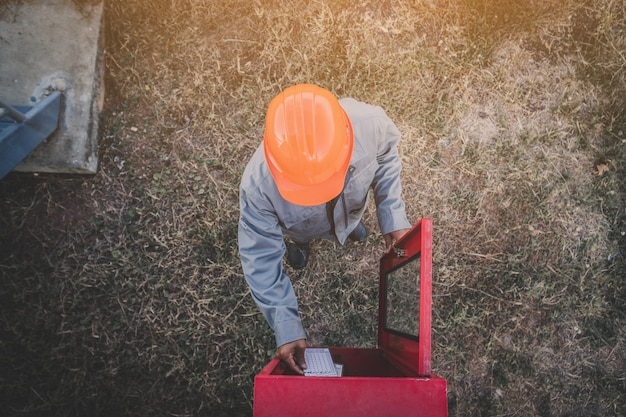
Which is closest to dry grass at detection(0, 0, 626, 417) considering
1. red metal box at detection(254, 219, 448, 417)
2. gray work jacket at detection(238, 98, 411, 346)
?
gray work jacket at detection(238, 98, 411, 346)

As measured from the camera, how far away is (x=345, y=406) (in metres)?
1.95

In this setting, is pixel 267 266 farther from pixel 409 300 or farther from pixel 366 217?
pixel 366 217

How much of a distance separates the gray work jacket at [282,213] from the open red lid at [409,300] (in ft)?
1.48

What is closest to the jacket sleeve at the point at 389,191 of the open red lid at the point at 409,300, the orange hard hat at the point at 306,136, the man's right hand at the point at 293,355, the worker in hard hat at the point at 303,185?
the worker in hard hat at the point at 303,185

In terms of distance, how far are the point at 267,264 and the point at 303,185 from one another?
65 cm

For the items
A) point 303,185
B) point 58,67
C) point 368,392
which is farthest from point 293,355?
point 58,67

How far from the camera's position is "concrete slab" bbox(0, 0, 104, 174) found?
3465 millimetres

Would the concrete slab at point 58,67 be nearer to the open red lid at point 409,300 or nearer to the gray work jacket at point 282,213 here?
the gray work jacket at point 282,213

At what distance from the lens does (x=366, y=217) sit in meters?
3.66

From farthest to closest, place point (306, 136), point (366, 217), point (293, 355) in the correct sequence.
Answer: point (366, 217) < point (293, 355) < point (306, 136)

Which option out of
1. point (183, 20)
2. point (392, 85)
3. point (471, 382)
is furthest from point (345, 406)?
point (183, 20)

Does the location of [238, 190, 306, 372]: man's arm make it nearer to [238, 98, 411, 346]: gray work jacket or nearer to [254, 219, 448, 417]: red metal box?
[238, 98, 411, 346]: gray work jacket

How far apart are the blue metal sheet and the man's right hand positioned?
2.28m

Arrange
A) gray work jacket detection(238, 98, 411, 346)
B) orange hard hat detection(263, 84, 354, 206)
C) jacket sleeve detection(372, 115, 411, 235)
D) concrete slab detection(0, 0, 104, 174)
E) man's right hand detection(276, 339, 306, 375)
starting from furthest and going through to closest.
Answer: concrete slab detection(0, 0, 104, 174), jacket sleeve detection(372, 115, 411, 235), man's right hand detection(276, 339, 306, 375), gray work jacket detection(238, 98, 411, 346), orange hard hat detection(263, 84, 354, 206)
